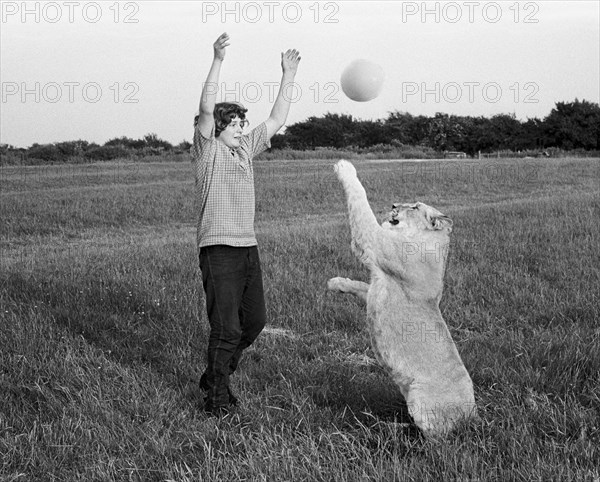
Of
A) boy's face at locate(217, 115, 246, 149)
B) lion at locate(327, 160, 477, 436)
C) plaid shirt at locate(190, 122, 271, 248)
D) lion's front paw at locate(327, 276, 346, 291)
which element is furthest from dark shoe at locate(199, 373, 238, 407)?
boy's face at locate(217, 115, 246, 149)

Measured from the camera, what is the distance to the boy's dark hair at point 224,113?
4547 mm

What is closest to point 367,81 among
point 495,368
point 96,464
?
point 495,368

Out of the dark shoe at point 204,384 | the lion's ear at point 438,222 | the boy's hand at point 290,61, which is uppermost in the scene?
the boy's hand at point 290,61

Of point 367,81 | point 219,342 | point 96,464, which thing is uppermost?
point 367,81

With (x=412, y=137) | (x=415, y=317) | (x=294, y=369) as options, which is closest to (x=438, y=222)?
(x=415, y=317)

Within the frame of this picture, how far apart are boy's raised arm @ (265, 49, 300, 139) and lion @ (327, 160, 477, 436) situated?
1.25 meters

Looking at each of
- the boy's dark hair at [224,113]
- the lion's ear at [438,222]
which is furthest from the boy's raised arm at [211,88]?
the lion's ear at [438,222]

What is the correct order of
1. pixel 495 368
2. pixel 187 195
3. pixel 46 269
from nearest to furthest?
pixel 495 368 < pixel 46 269 < pixel 187 195

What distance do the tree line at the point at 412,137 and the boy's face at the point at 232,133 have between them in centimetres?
2449

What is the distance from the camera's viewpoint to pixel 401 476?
334cm

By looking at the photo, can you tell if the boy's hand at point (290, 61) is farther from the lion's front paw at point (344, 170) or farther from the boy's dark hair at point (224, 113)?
the lion's front paw at point (344, 170)

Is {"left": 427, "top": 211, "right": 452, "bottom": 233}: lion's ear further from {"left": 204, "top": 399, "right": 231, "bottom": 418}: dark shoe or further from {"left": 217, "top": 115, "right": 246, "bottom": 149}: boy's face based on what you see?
{"left": 204, "top": 399, "right": 231, "bottom": 418}: dark shoe

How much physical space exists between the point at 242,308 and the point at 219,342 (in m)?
0.34

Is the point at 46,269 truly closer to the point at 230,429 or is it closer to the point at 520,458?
the point at 230,429
